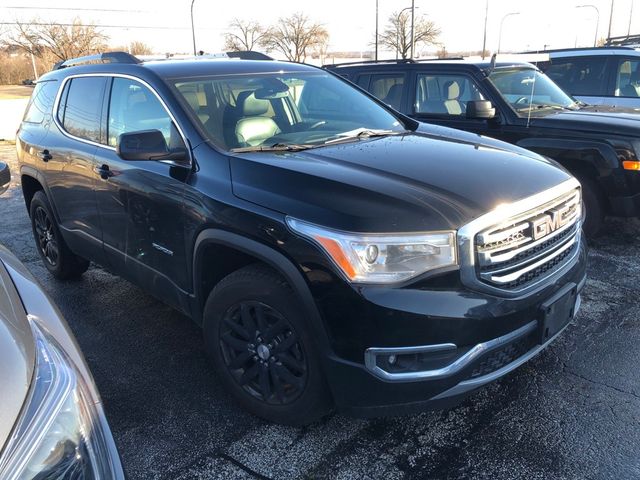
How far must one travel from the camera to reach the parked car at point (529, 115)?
5.14 m

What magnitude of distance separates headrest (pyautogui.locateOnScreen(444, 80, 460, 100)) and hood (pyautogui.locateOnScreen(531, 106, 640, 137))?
37.0 inches

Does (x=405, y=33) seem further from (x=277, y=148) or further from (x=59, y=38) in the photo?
(x=277, y=148)

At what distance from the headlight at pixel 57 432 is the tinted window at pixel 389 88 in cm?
567

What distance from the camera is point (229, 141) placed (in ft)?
9.93

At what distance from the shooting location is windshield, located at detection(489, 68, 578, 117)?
5.92m

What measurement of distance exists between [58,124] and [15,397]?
360cm

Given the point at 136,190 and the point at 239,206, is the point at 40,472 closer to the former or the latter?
the point at 239,206

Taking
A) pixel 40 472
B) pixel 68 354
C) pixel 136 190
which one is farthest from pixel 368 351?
pixel 136 190

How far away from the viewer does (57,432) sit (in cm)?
126

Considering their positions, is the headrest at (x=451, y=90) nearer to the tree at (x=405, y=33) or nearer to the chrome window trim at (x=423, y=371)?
the chrome window trim at (x=423, y=371)

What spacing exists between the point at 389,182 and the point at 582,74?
7.79 m

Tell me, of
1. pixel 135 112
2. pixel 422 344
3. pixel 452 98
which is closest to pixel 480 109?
pixel 452 98

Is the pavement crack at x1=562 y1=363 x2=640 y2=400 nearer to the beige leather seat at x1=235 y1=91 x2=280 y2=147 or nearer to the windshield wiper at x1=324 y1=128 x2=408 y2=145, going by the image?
the windshield wiper at x1=324 y1=128 x2=408 y2=145

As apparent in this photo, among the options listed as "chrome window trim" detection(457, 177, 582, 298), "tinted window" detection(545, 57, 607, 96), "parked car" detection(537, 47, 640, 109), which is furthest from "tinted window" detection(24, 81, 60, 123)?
"tinted window" detection(545, 57, 607, 96)
